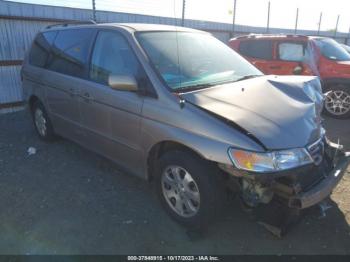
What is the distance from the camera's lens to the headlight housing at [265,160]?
8.05ft

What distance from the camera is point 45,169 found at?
4.46m

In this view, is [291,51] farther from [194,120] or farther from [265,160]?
[265,160]

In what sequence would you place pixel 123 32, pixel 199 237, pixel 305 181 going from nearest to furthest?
Answer: pixel 305 181
pixel 199 237
pixel 123 32

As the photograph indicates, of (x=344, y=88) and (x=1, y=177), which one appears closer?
(x=1, y=177)

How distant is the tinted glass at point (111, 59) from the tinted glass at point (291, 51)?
489 centimetres

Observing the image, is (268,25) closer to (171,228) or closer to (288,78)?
(288,78)

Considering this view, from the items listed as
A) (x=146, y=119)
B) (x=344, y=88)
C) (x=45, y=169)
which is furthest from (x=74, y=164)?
(x=344, y=88)

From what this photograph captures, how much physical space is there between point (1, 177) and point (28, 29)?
14.3ft

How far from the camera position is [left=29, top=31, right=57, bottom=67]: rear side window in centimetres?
493

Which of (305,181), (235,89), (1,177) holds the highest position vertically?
(235,89)

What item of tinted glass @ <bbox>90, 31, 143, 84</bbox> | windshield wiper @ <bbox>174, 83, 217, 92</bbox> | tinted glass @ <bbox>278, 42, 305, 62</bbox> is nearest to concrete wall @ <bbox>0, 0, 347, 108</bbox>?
tinted glass @ <bbox>278, 42, 305, 62</bbox>

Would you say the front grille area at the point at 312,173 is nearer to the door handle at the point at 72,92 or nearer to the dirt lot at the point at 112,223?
the dirt lot at the point at 112,223

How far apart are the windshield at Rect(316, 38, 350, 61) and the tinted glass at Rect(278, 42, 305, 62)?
432 mm

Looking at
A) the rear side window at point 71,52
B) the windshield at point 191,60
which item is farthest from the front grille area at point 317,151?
the rear side window at point 71,52
